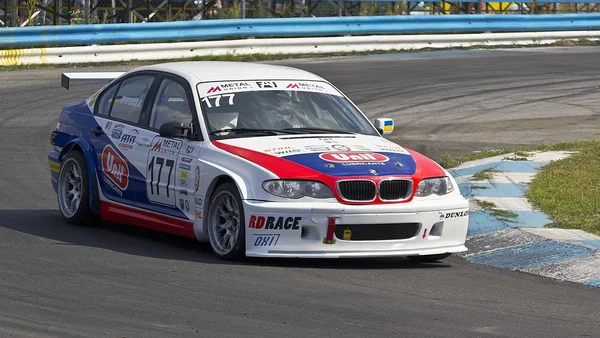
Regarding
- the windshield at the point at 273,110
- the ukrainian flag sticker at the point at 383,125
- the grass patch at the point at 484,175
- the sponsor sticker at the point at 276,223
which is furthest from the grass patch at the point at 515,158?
the sponsor sticker at the point at 276,223

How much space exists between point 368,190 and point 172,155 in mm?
1640

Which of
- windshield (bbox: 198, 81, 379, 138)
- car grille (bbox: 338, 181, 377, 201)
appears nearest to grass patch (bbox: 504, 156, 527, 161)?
windshield (bbox: 198, 81, 379, 138)

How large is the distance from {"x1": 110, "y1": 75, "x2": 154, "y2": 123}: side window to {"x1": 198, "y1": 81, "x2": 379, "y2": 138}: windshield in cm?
68

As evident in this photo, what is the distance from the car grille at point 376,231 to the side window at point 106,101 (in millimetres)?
2825

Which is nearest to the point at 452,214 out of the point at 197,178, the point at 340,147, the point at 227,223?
the point at 340,147

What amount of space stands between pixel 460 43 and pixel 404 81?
22.4 feet

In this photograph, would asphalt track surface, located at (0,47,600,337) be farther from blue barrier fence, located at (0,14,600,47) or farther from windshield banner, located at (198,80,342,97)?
blue barrier fence, located at (0,14,600,47)

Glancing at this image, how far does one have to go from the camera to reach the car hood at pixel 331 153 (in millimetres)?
8016

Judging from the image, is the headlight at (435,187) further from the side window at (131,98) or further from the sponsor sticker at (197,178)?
the side window at (131,98)

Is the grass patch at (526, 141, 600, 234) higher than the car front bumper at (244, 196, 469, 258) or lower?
lower

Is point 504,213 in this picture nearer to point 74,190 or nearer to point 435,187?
point 435,187

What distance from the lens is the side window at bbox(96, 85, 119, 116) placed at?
389 inches

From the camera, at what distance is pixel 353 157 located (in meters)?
8.18

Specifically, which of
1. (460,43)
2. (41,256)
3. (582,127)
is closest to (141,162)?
(41,256)
